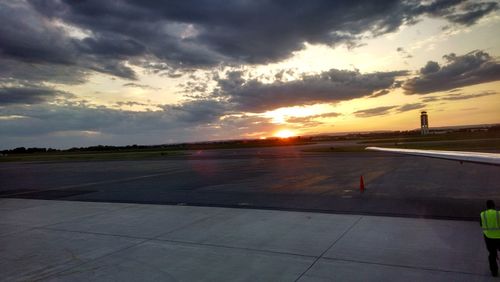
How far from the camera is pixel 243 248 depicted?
8883 millimetres

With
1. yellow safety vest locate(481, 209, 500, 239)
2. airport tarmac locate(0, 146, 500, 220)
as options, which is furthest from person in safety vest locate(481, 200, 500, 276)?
airport tarmac locate(0, 146, 500, 220)

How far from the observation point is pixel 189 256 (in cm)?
849

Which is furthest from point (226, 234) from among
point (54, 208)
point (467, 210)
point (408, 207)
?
point (54, 208)

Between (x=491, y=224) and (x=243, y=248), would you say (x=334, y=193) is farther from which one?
(x=491, y=224)

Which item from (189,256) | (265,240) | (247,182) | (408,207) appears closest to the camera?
(189,256)

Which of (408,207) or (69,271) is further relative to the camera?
(408,207)

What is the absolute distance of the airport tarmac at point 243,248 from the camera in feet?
23.5

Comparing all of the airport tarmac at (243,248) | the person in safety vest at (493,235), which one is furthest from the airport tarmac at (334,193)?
the person in safety vest at (493,235)

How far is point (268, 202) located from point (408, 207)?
574 cm

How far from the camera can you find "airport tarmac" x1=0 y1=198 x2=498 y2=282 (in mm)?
7172

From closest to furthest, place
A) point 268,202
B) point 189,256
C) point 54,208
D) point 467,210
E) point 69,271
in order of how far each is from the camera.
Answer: point 69,271
point 189,256
point 467,210
point 268,202
point 54,208

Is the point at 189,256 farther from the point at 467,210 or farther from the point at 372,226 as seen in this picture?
the point at 467,210

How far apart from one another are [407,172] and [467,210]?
12260 millimetres

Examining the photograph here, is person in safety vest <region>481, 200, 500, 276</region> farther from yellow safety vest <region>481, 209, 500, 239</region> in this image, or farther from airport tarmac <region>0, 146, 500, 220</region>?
airport tarmac <region>0, 146, 500, 220</region>
